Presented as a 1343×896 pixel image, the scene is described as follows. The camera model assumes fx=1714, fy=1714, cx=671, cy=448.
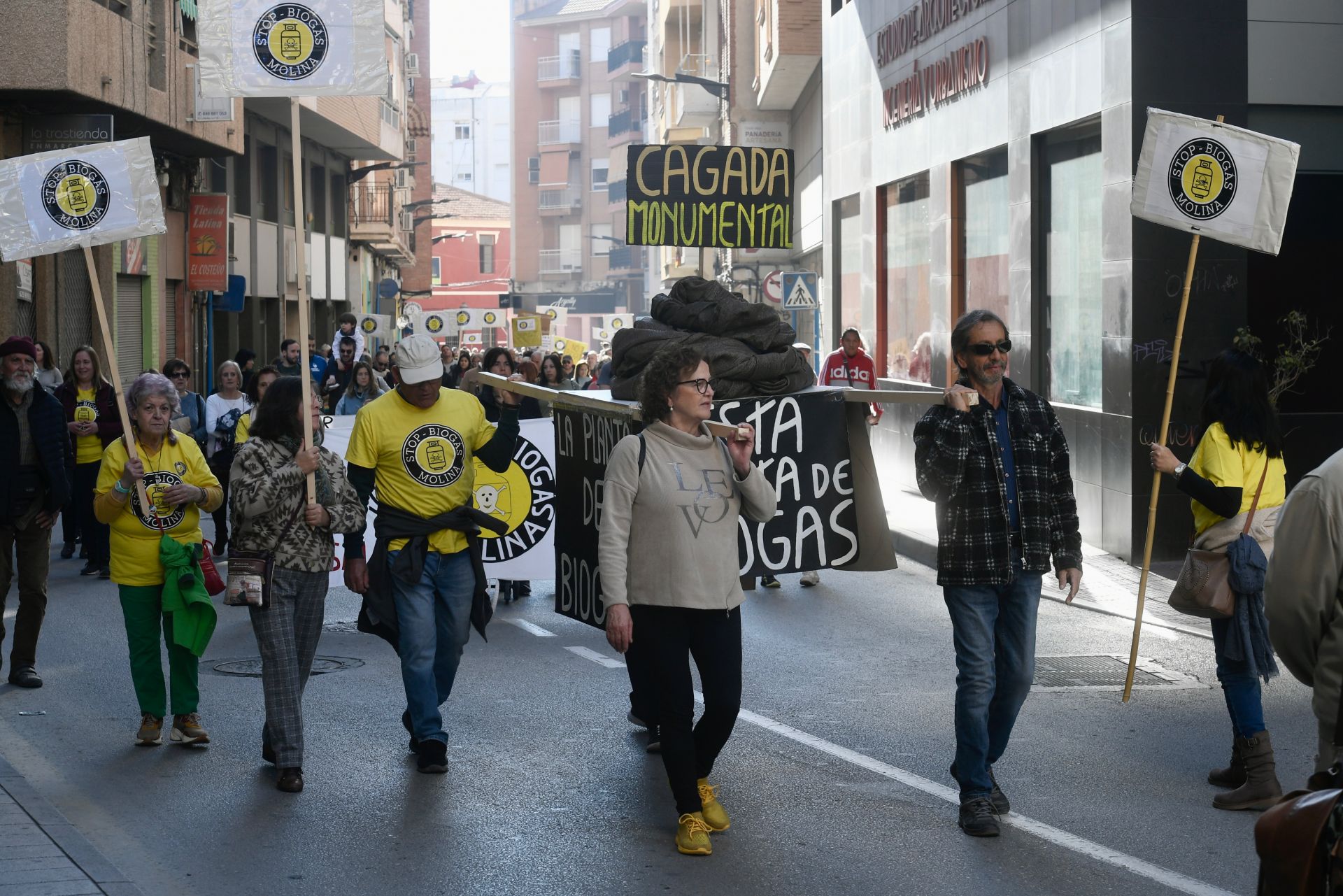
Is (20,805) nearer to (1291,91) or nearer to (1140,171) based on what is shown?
(1140,171)

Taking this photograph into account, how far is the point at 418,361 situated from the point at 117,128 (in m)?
19.9

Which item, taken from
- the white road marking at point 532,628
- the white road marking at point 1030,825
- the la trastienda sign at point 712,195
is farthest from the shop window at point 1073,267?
the white road marking at point 1030,825

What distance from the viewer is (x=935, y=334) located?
21531mm

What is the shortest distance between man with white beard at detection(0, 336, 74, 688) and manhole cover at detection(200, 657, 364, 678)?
0.97 m

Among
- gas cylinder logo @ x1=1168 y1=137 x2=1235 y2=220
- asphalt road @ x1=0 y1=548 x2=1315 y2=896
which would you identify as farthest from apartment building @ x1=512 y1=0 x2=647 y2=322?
gas cylinder logo @ x1=1168 y1=137 x2=1235 y2=220

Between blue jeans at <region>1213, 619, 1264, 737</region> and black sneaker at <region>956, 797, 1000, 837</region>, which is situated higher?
blue jeans at <region>1213, 619, 1264, 737</region>

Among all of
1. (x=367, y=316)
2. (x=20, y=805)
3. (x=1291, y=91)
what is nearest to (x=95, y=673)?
(x=20, y=805)

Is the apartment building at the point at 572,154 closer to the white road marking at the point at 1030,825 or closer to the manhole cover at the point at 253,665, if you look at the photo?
the manhole cover at the point at 253,665

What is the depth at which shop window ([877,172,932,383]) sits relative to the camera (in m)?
22.2

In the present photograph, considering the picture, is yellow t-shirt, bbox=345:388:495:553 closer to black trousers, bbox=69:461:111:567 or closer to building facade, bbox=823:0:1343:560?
black trousers, bbox=69:461:111:567

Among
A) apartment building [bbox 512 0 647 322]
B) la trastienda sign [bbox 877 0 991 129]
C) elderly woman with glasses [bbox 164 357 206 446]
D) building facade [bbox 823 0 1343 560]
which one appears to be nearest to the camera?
building facade [bbox 823 0 1343 560]

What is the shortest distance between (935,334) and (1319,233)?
703 cm

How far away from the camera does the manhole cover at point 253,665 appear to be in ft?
32.1

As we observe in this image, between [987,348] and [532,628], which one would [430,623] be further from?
[532,628]
